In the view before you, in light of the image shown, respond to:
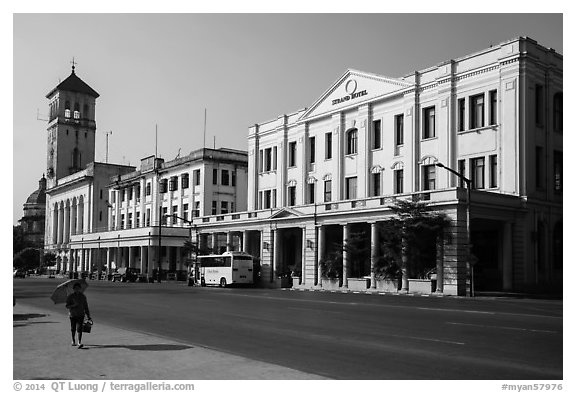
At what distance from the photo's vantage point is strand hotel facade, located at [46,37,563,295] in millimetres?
43688

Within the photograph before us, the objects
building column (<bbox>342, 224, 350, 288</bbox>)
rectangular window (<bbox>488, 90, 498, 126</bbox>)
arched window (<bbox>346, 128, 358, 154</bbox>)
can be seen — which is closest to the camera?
rectangular window (<bbox>488, 90, 498, 126</bbox>)

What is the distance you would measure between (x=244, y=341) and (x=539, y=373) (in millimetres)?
7349

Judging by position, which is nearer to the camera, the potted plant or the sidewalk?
the sidewalk

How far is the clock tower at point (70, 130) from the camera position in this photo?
368 ft

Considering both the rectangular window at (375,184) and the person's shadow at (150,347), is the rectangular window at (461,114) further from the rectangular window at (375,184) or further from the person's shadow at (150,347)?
the person's shadow at (150,347)

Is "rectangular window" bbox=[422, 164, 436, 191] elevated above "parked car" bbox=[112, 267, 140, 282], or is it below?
above

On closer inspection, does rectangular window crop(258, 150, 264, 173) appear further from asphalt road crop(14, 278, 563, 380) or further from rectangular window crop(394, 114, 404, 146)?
asphalt road crop(14, 278, 563, 380)

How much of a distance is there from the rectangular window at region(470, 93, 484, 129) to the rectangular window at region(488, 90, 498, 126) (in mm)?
908

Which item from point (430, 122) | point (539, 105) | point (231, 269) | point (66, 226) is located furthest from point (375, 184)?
point (66, 226)

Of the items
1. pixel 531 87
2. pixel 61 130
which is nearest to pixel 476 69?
pixel 531 87

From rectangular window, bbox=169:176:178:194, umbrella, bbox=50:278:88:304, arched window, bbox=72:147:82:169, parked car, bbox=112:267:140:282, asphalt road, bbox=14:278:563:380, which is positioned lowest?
parked car, bbox=112:267:140:282

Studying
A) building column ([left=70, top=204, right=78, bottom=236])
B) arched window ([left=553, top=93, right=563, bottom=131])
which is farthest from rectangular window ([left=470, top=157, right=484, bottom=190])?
building column ([left=70, top=204, right=78, bottom=236])

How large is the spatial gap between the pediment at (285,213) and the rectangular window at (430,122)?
12626 millimetres

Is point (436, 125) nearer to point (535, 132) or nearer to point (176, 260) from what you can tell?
point (535, 132)
